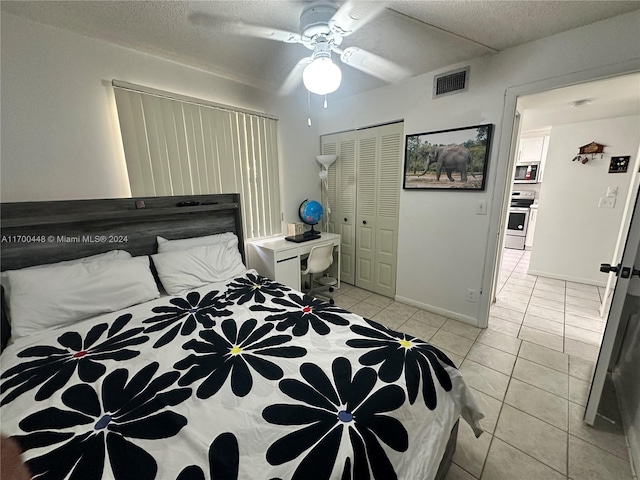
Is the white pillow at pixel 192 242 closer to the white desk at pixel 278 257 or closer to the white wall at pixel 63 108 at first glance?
the white desk at pixel 278 257

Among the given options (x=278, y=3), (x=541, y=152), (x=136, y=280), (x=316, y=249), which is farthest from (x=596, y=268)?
(x=136, y=280)

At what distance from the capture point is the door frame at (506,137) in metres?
1.67

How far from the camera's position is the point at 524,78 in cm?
197

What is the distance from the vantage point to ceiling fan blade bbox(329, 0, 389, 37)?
1311 mm

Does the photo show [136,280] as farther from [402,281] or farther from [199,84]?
[402,281]

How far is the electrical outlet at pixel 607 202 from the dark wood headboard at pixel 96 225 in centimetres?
456

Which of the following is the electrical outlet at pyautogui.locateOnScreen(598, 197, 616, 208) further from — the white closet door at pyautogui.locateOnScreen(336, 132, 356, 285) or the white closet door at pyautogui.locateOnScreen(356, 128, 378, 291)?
the white closet door at pyautogui.locateOnScreen(336, 132, 356, 285)

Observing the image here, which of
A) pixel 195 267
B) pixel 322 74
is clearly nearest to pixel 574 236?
pixel 322 74

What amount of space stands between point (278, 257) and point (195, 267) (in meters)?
0.81

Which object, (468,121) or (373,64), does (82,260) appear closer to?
(373,64)

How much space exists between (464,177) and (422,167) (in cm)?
41

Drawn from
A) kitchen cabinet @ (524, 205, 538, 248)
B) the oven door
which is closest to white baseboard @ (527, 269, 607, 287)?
kitchen cabinet @ (524, 205, 538, 248)

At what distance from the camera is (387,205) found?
2996 millimetres

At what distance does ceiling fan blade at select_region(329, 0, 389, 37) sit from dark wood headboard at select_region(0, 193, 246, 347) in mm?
1701
